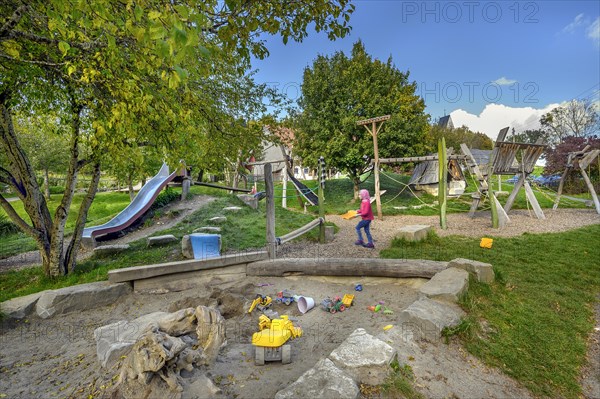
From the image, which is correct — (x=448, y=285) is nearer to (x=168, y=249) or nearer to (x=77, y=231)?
(x=168, y=249)

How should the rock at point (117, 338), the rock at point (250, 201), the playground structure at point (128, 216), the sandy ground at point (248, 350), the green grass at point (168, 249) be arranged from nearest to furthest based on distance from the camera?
the sandy ground at point (248, 350), the rock at point (117, 338), the green grass at point (168, 249), the playground structure at point (128, 216), the rock at point (250, 201)

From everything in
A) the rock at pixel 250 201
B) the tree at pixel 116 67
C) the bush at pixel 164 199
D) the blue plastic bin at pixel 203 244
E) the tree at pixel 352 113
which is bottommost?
the blue plastic bin at pixel 203 244


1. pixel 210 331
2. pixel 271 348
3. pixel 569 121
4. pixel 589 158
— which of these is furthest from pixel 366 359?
pixel 569 121

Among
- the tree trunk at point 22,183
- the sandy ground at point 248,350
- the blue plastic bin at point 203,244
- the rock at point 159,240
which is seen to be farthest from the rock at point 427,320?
the rock at point 159,240

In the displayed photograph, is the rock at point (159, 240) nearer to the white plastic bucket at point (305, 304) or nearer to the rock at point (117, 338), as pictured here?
the rock at point (117, 338)

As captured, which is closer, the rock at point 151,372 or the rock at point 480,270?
the rock at point 151,372

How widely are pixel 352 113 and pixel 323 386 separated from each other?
15.9 meters

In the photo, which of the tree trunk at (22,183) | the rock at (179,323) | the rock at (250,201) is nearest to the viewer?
the rock at (179,323)

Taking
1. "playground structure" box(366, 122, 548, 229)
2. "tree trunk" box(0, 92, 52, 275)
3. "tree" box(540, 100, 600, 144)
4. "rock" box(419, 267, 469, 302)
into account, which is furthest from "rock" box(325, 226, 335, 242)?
"tree" box(540, 100, 600, 144)

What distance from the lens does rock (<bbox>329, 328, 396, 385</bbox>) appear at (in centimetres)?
232

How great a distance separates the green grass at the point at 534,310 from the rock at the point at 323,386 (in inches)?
64.1

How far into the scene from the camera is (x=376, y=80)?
55.5 feet

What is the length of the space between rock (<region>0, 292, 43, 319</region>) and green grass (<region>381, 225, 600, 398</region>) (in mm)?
5832

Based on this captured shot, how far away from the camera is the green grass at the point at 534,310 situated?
111 inches
